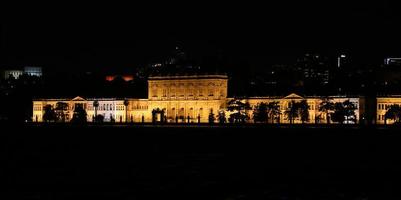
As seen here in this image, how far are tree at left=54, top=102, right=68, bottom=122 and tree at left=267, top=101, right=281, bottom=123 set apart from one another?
37.3 m

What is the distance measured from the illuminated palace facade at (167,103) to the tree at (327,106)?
1945 centimetres

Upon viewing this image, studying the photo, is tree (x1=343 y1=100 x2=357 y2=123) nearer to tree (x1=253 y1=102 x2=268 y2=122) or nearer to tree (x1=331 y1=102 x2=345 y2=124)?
tree (x1=331 y1=102 x2=345 y2=124)

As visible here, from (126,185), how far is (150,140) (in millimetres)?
37393

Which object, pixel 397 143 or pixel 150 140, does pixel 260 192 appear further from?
pixel 150 140

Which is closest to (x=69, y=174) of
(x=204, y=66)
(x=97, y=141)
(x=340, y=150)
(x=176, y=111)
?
(x=340, y=150)

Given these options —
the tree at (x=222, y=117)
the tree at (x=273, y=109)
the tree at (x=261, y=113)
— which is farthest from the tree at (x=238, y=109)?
the tree at (x=273, y=109)

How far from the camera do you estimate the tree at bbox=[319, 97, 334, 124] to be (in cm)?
12141

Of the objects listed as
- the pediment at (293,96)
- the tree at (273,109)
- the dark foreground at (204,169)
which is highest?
the pediment at (293,96)

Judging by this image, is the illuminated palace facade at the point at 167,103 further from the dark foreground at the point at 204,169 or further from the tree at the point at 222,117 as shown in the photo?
the dark foreground at the point at 204,169

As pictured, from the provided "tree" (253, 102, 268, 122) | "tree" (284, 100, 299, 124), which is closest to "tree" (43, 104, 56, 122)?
"tree" (253, 102, 268, 122)

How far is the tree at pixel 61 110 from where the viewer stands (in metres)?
144

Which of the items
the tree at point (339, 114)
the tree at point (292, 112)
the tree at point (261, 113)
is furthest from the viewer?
the tree at point (261, 113)

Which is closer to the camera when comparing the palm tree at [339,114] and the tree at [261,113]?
the palm tree at [339,114]

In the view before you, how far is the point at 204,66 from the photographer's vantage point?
16262 centimetres
